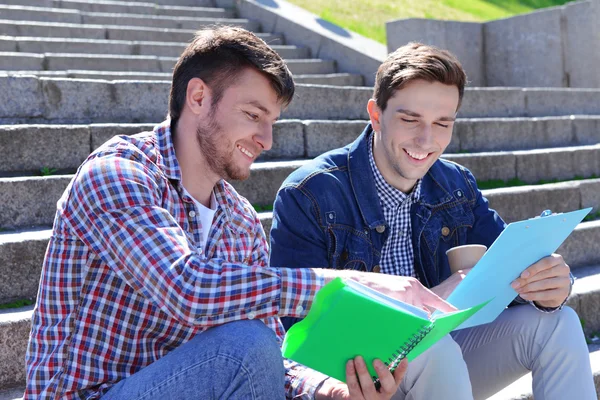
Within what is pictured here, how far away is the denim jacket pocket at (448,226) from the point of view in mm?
2631

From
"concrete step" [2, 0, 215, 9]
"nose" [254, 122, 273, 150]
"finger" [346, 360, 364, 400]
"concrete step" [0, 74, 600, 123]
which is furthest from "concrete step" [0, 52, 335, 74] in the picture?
"finger" [346, 360, 364, 400]

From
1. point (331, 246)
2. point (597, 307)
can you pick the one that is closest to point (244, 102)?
point (331, 246)

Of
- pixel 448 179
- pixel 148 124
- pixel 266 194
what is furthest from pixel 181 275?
pixel 148 124

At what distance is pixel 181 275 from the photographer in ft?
5.43

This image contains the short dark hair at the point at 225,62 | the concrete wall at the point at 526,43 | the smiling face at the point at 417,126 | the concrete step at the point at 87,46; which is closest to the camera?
the short dark hair at the point at 225,62

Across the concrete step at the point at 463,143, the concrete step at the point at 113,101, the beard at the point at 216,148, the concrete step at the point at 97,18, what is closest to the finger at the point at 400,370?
the beard at the point at 216,148

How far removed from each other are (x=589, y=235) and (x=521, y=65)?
4110 mm

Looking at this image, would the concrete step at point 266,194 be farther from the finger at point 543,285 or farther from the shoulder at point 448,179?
the finger at point 543,285

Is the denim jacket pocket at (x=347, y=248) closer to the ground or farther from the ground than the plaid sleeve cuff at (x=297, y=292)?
closer to the ground

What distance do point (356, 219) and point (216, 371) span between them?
98 centimetres

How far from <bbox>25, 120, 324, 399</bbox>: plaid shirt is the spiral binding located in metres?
0.24

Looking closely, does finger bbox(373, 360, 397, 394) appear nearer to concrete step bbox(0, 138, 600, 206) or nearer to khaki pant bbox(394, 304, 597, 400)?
khaki pant bbox(394, 304, 597, 400)

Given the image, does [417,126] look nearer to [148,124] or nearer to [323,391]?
[323,391]

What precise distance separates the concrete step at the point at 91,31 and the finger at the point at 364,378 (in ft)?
16.7
